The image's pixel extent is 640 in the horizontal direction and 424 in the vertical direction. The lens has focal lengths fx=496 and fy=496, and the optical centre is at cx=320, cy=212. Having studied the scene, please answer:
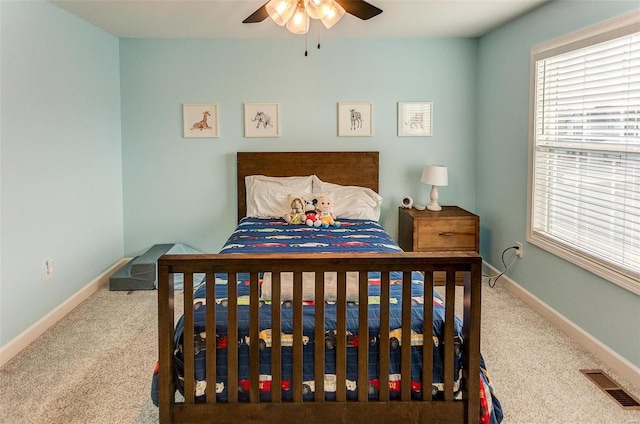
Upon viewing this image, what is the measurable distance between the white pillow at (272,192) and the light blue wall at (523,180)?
1.65 m

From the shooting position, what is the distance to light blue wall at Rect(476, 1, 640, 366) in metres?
2.77

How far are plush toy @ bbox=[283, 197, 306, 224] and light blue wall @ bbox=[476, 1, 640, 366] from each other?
1.72m

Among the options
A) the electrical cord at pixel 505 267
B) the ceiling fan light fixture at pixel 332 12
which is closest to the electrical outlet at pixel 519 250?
the electrical cord at pixel 505 267

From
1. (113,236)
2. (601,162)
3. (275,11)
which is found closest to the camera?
(275,11)

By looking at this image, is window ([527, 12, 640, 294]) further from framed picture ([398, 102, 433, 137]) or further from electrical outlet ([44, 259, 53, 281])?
electrical outlet ([44, 259, 53, 281])

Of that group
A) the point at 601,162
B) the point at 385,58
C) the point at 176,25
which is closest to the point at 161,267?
the point at 601,162

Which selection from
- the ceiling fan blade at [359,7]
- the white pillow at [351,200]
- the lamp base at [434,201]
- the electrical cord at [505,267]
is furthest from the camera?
the lamp base at [434,201]

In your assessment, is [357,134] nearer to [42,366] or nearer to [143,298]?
[143,298]

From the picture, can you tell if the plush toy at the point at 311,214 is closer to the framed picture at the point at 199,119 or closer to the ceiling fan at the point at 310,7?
the framed picture at the point at 199,119

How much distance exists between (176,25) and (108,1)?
697 millimetres

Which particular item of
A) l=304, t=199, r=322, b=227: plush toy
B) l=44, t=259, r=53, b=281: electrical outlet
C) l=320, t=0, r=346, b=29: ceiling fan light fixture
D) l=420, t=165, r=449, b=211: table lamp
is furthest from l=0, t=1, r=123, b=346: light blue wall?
l=420, t=165, r=449, b=211: table lamp

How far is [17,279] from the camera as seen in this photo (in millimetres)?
3029

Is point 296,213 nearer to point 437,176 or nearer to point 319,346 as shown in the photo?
point 437,176

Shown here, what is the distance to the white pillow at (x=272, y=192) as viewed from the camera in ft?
14.2
